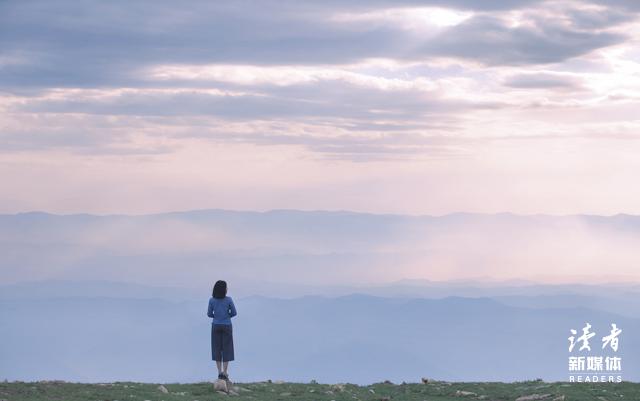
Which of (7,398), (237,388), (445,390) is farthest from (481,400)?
(7,398)

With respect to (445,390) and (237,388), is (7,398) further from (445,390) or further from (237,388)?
(445,390)

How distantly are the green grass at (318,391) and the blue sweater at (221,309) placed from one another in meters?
2.67

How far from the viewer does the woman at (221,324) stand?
3478cm

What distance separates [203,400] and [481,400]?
10435mm

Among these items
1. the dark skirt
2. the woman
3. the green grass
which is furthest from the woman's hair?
the green grass

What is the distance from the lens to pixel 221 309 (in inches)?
1372

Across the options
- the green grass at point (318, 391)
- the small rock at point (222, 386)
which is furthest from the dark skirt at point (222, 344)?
the green grass at point (318, 391)

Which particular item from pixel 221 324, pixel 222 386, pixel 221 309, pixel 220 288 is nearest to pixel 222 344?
pixel 221 324

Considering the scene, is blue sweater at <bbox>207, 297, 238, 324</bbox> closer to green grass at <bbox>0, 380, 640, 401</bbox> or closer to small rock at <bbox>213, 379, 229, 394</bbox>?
small rock at <bbox>213, 379, 229, 394</bbox>

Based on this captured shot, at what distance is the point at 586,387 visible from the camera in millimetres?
36719

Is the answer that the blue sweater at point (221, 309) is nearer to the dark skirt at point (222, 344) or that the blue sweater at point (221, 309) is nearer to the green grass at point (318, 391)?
the dark skirt at point (222, 344)

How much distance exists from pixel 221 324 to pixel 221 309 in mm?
580

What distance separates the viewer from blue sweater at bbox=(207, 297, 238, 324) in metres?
34.8

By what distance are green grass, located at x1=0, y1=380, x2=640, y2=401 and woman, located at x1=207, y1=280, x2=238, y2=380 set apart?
4.46 feet
